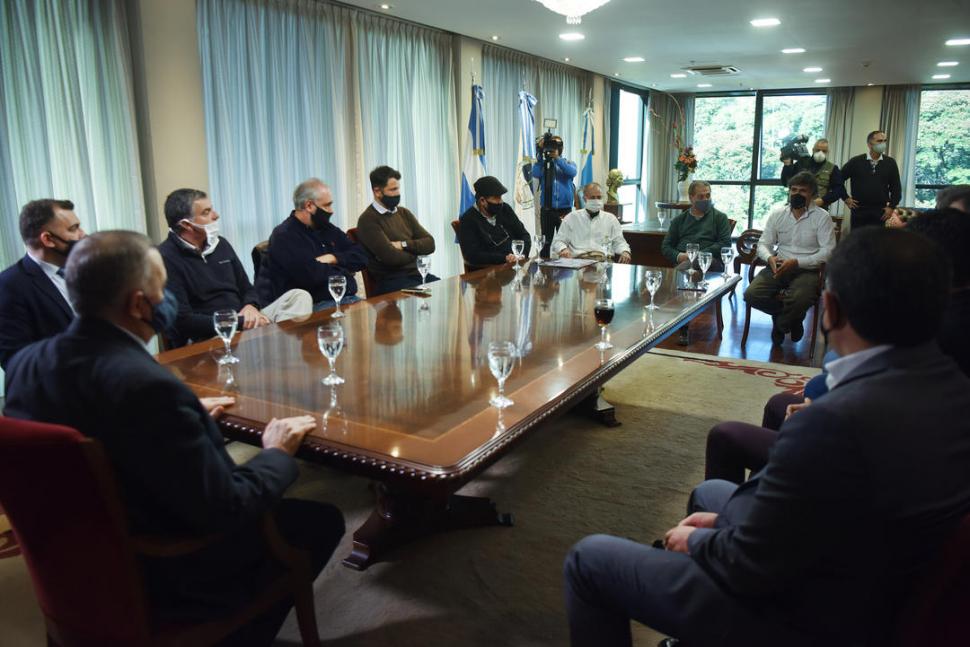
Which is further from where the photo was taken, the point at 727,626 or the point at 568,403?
the point at 568,403

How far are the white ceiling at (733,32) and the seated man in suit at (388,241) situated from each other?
179 centimetres

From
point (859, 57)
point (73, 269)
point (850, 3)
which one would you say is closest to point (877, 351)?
point (73, 269)

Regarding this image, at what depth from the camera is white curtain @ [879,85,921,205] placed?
418 inches

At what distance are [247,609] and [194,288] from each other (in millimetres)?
2005

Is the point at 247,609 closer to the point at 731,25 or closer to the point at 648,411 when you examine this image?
the point at 648,411

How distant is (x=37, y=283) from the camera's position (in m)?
2.45

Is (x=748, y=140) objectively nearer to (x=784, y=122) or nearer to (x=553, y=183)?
(x=784, y=122)

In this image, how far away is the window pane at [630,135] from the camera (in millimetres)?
11227

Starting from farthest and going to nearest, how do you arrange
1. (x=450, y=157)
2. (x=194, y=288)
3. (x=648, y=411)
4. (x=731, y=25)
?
1. (x=450, y=157)
2. (x=731, y=25)
3. (x=648, y=411)
4. (x=194, y=288)

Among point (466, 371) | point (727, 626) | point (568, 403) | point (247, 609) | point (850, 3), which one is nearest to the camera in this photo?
point (727, 626)

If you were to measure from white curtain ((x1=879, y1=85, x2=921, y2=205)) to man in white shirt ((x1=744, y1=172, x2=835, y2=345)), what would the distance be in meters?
7.14

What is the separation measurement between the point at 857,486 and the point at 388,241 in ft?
12.0

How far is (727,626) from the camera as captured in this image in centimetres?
119

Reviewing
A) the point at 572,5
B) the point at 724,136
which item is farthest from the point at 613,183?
the point at 572,5
